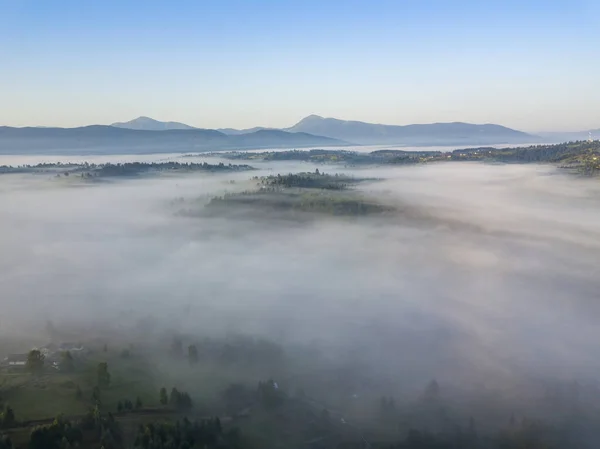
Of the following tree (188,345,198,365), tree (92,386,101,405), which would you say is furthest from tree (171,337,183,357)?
tree (92,386,101,405)

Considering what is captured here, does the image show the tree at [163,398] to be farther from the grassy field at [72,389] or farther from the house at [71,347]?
the house at [71,347]

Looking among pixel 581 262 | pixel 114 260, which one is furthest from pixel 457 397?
pixel 114 260

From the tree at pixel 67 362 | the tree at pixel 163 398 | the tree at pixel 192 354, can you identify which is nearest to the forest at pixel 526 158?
the tree at pixel 192 354

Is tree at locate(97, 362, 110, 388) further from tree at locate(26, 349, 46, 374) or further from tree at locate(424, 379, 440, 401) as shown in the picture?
tree at locate(424, 379, 440, 401)

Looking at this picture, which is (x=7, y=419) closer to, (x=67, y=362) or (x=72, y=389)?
(x=72, y=389)

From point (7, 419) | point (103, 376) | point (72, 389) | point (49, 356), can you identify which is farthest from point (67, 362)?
point (7, 419)
